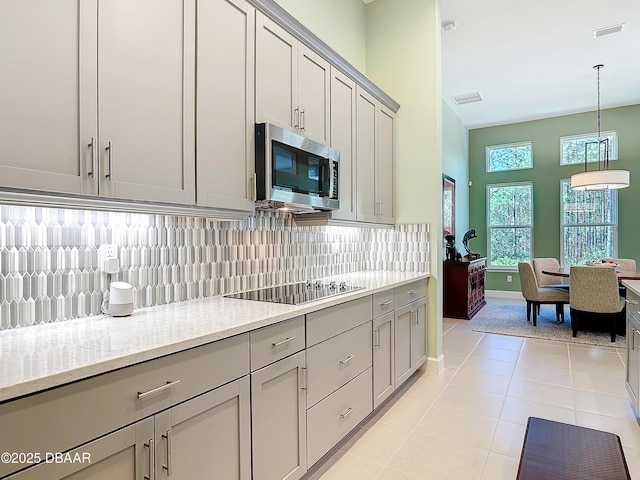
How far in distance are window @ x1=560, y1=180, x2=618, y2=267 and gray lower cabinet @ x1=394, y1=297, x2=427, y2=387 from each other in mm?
5212

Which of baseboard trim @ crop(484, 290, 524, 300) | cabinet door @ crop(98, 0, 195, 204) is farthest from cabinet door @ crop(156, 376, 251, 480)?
baseboard trim @ crop(484, 290, 524, 300)

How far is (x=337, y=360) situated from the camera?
6.98 ft

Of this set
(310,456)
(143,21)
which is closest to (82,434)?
(310,456)

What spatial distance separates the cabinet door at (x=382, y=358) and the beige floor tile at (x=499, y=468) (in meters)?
0.74

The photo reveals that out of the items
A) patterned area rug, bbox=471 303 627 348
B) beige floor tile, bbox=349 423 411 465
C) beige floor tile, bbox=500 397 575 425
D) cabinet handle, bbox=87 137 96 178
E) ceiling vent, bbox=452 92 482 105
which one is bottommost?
beige floor tile, bbox=500 397 575 425

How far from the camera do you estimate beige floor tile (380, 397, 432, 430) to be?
2.58 m

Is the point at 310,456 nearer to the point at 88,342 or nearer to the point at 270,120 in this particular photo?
the point at 88,342

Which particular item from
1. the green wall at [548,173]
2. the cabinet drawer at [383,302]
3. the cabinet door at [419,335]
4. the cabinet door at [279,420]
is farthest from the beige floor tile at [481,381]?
the green wall at [548,173]

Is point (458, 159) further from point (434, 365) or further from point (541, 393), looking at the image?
point (541, 393)

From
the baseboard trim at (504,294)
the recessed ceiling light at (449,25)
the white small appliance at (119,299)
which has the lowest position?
the baseboard trim at (504,294)

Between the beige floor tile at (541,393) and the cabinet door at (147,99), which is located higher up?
the cabinet door at (147,99)

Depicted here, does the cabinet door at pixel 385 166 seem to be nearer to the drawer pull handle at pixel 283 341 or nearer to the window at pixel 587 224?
the drawer pull handle at pixel 283 341

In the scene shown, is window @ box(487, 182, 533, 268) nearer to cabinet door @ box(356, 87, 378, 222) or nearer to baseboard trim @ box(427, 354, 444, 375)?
baseboard trim @ box(427, 354, 444, 375)

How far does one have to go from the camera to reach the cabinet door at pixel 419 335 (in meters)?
3.20
